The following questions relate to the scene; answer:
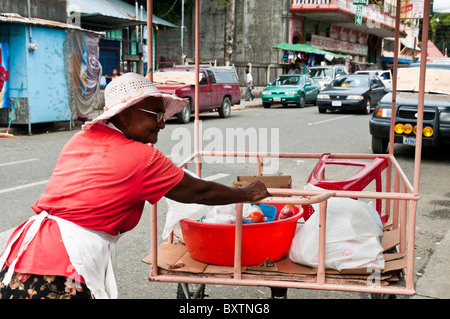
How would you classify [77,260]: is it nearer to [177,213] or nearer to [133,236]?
[177,213]

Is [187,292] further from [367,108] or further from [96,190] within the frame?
[367,108]

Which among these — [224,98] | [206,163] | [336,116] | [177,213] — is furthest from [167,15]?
[177,213]

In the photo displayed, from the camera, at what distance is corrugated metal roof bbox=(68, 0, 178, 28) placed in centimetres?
1669

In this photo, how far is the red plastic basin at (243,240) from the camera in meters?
2.77

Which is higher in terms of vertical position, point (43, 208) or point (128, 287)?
point (43, 208)

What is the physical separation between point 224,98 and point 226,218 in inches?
598

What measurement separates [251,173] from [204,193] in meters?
6.14

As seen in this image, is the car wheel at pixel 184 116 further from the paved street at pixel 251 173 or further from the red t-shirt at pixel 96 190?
the red t-shirt at pixel 96 190

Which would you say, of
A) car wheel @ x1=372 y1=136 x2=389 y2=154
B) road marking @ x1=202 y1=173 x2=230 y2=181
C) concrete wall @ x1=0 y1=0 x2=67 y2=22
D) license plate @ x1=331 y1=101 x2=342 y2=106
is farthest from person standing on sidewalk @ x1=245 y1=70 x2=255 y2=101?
road marking @ x1=202 y1=173 x2=230 y2=181

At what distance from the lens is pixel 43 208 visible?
6.79 ft

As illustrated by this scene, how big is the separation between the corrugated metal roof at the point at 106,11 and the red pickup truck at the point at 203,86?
2.92 metres

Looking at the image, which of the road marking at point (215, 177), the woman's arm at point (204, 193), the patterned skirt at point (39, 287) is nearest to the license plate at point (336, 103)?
the road marking at point (215, 177)

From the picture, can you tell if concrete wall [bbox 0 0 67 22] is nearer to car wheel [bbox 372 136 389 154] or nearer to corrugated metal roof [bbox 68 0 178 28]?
corrugated metal roof [bbox 68 0 178 28]
